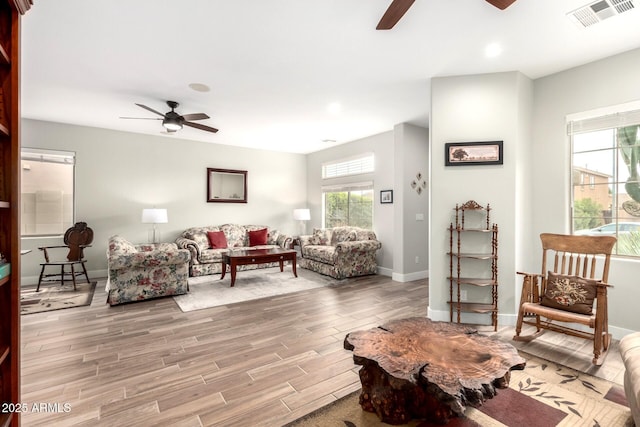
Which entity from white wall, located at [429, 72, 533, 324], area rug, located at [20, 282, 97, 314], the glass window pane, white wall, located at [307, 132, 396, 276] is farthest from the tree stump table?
area rug, located at [20, 282, 97, 314]

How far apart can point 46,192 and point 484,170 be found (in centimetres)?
691

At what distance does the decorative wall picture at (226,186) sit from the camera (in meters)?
6.70

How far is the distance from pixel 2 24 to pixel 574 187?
4658 millimetres

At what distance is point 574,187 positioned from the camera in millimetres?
3285

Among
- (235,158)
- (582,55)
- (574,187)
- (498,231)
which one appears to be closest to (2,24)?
(498,231)

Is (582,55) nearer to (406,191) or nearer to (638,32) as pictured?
(638,32)

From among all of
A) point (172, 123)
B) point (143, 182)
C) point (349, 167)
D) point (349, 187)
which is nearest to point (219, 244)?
point (143, 182)

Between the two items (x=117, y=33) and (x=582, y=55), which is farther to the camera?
(x=582, y=55)

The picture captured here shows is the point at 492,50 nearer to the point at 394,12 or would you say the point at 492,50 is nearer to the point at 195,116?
the point at 394,12

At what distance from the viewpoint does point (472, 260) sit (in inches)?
135

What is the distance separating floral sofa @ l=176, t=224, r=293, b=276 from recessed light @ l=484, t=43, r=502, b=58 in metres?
4.71

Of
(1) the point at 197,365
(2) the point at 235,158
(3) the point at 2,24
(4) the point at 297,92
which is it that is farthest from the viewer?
(2) the point at 235,158

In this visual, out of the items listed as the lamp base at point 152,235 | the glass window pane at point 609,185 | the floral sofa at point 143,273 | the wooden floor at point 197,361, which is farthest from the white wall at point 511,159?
the lamp base at point 152,235

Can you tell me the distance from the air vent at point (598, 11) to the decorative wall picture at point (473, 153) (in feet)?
3.89
